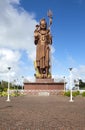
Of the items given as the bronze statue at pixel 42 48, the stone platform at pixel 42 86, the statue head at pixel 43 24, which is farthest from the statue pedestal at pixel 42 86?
the statue head at pixel 43 24

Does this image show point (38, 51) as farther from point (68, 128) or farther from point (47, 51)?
point (68, 128)

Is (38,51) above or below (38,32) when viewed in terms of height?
below

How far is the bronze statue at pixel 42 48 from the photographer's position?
156ft

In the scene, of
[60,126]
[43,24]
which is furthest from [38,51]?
[60,126]

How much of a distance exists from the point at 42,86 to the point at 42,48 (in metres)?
6.18

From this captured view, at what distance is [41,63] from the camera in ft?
158

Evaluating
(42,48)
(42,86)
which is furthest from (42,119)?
(42,48)

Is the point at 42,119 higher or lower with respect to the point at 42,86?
lower

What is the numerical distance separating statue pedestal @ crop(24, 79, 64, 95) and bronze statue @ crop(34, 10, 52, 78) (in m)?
1.40

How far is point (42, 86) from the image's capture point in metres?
47.0

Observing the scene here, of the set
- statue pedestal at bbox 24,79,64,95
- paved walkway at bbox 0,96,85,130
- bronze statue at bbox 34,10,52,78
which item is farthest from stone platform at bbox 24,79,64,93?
paved walkway at bbox 0,96,85,130

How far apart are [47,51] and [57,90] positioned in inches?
260

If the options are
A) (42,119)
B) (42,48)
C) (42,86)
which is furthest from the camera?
(42,48)

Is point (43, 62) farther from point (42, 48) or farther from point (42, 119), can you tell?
point (42, 119)
